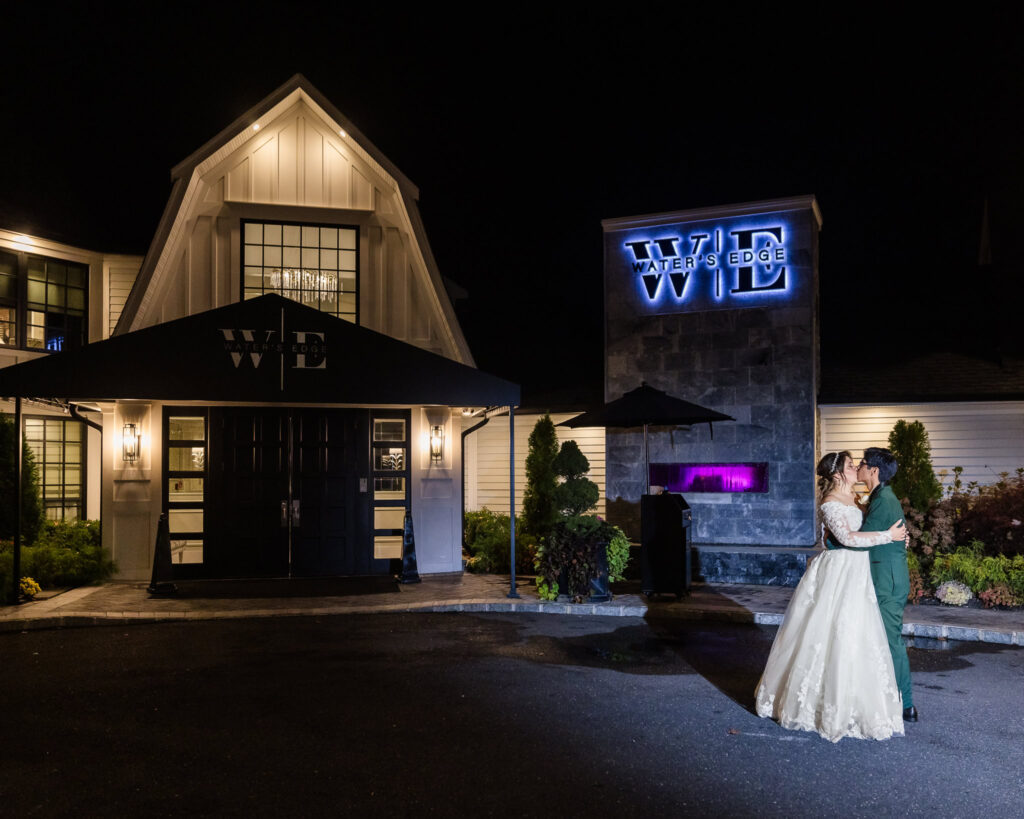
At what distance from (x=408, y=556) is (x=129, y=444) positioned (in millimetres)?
4517

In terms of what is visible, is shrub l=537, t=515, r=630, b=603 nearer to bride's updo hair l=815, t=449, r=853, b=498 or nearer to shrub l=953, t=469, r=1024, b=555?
shrub l=953, t=469, r=1024, b=555

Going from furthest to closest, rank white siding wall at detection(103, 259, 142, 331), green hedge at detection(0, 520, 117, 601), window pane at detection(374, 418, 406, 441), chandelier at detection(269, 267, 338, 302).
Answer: white siding wall at detection(103, 259, 142, 331) < chandelier at detection(269, 267, 338, 302) < window pane at detection(374, 418, 406, 441) < green hedge at detection(0, 520, 117, 601)

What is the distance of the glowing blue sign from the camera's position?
15.4 meters

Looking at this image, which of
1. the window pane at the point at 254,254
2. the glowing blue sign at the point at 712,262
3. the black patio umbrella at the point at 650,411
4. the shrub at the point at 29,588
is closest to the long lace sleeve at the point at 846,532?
the black patio umbrella at the point at 650,411

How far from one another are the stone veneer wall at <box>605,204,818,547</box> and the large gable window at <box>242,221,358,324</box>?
15.8 feet

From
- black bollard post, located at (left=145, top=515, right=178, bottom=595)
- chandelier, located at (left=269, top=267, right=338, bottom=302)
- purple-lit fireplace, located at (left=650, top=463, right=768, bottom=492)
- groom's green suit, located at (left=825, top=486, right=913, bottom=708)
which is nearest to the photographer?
groom's green suit, located at (left=825, top=486, right=913, bottom=708)

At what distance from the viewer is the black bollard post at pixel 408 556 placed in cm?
1326

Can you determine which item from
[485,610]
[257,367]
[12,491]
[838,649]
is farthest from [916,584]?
[12,491]

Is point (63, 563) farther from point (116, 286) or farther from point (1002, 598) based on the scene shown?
point (1002, 598)

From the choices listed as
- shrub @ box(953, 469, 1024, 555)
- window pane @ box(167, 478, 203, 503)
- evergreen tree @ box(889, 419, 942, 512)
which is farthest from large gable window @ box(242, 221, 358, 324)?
shrub @ box(953, 469, 1024, 555)

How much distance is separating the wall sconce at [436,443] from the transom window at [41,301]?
6.88 metres

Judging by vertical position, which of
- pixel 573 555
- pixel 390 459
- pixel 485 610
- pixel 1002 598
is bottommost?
pixel 485 610

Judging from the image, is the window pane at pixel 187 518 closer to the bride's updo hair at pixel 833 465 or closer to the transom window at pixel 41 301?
the transom window at pixel 41 301

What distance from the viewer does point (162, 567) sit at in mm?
12242
